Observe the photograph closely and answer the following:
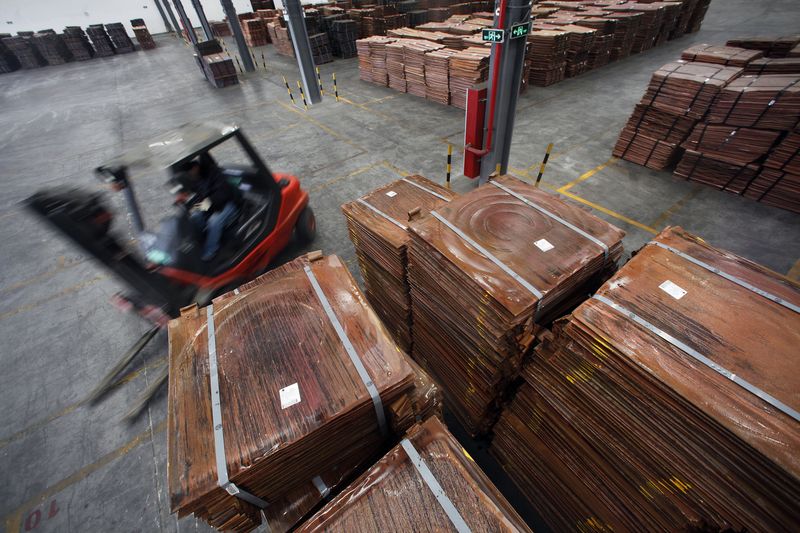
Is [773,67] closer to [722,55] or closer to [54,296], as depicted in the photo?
[722,55]

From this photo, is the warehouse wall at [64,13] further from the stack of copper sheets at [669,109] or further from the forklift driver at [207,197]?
the stack of copper sheets at [669,109]

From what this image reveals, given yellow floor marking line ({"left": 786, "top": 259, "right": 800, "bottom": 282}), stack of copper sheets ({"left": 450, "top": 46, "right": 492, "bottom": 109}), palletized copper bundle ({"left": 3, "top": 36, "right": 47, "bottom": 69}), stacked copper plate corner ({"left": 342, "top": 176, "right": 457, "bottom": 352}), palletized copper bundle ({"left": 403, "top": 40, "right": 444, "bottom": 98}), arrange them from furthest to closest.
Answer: palletized copper bundle ({"left": 3, "top": 36, "right": 47, "bottom": 69})
palletized copper bundle ({"left": 403, "top": 40, "right": 444, "bottom": 98})
stack of copper sheets ({"left": 450, "top": 46, "right": 492, "bottom": 109})
yellow floor marking line ({"left": 786, "top": 259, "right": 800, "bottom": 282})
stacked copper plate corner ({"left": 342, "top": 176, "right": 457, "bottom": 352})

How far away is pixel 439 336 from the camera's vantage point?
10.7 feet

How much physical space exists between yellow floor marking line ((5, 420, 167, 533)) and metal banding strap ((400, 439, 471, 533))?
364 cm

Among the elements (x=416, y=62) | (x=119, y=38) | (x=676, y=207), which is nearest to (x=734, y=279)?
(x=676, y=207)

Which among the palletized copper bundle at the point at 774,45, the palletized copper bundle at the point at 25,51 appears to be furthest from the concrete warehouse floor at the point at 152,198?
the palletized copper bundle at the point at 25,51

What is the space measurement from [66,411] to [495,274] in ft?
17.9

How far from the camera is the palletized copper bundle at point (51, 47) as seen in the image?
22656mm

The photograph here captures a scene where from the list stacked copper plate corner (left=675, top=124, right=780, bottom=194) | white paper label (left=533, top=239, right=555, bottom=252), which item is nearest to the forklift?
white paper label (left=533, top=239, right=555, bottom=252)

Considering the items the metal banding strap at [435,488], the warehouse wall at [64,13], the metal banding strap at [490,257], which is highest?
the warehouse wall at [64,13]

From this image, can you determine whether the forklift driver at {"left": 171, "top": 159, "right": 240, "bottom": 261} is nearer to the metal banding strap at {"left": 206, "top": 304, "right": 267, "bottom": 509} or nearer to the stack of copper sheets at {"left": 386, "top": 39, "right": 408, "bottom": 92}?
the metal banding strap at {"left": 206, "top": 304, "right": 267, "bottom": 509}

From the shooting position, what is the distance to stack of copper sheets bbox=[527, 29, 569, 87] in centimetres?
1155

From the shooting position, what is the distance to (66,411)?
4113mm

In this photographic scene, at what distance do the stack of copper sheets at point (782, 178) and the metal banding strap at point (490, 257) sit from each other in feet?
23.9
